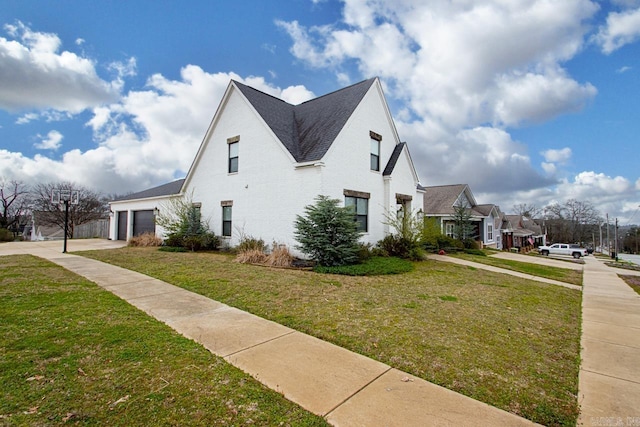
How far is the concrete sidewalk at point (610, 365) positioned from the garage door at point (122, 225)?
2716cm

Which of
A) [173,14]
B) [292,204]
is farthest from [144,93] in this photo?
[292,204]

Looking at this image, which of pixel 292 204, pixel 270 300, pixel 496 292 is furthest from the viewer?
pixel 292 204

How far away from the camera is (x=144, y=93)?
49.9 feet

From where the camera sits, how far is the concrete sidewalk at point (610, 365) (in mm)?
2779

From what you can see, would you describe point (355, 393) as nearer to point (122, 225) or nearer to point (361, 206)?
point (361, 206)

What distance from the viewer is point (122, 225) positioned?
23719 millimetres

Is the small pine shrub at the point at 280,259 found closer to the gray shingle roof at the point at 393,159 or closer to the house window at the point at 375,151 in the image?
the house window at the point at 375,151

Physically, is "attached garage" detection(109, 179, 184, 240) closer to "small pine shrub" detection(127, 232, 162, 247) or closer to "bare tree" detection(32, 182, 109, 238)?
"small pine shrub" detection(127, 232, 162, 247)

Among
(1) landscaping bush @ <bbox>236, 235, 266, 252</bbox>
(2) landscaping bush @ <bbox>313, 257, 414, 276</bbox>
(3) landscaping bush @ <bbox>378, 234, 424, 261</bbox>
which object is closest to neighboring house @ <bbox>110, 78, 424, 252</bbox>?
(1) landscaping bush @ <bbox>236, 235, 266, 252</bbox>

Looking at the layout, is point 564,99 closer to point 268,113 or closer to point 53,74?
point 268,113

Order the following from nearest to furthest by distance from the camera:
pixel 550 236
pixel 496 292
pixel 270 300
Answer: pixel 270 300
pixel 496 292
pixel 550 236

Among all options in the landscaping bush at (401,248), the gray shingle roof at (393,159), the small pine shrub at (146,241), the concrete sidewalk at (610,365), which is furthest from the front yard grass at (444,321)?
the small pine shrub at (146,241)

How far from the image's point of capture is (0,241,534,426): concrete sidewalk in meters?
2.56

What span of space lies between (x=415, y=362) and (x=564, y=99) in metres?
16.5
